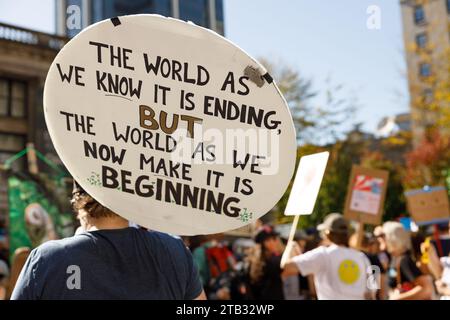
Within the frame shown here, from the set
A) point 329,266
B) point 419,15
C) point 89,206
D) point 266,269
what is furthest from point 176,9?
point 89,206

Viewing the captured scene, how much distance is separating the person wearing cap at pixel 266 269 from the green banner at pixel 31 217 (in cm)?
206

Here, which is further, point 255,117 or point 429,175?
point 429,175

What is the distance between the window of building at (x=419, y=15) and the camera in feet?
145

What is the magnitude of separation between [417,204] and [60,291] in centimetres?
531

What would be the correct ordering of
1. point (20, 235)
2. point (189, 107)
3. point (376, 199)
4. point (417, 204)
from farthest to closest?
point (417, 204), point (20, 235), point (376, 199), point (189, 107)

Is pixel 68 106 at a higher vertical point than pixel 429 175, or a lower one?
lower

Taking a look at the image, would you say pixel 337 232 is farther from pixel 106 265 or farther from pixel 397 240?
pixel 106 265

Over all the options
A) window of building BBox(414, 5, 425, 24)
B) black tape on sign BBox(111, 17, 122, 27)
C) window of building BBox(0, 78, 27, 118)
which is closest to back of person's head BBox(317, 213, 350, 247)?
black tape on sign BBox(111, 17, 122, 27)

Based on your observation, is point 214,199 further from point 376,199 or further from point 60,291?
point 376,199

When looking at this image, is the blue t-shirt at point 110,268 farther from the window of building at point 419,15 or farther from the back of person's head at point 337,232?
the window of building at point 419,15
